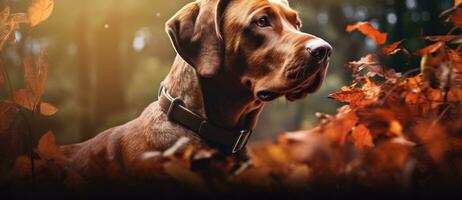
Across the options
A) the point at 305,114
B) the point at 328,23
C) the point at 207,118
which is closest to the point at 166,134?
the point at 207,118

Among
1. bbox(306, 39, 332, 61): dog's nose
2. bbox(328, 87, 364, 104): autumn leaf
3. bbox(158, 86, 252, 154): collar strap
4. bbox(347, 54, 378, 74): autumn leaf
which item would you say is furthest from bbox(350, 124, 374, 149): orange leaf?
bbox(158, 86, 252, 154): collar strap

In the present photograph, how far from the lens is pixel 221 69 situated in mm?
2432

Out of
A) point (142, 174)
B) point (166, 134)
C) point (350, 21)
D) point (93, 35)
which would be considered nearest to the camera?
point (142, 174)

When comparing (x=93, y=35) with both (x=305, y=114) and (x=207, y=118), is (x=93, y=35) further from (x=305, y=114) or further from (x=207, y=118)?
(x=305, y=114)

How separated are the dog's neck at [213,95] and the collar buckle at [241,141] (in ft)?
0.22

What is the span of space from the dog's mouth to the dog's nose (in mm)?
106

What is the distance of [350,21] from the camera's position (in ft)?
38.9

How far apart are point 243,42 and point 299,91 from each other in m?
0.37

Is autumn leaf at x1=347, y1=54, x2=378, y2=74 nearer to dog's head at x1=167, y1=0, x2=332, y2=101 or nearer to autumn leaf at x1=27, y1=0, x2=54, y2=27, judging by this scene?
dog's head at x1=167, y1=0, x2=332, y2=101

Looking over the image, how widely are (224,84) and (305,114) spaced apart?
12348mm

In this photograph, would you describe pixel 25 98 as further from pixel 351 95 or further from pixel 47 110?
pixel 351 95

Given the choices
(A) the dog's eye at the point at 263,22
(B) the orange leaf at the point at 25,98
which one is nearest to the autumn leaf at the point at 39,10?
(B) the orange leaf at the point at 25,98

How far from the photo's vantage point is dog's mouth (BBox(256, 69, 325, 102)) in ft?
7.32

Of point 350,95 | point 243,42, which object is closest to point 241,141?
point 243,42
